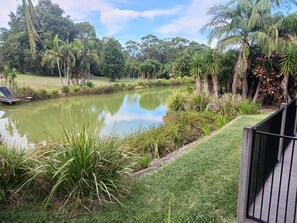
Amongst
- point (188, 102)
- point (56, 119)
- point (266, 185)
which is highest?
point (188, 102)

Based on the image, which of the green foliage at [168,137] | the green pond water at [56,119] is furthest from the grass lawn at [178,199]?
the green pond water at [56,119]

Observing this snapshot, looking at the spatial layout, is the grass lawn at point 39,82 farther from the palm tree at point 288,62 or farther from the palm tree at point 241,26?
the palm tree at point 288,62

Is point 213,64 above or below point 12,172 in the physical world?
above

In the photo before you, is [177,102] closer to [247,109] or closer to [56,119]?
[247,109]

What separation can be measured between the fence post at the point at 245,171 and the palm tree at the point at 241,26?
8.87 m

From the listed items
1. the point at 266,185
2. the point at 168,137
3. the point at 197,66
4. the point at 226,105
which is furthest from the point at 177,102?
the point at 266,185

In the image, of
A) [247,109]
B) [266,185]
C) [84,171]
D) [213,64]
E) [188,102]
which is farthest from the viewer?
[213,64]

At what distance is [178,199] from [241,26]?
30.6 feet

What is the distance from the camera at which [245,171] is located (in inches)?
87.7

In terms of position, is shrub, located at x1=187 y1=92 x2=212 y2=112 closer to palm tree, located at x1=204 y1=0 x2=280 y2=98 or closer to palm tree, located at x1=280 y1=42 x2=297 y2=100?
palm tree, located at x1=204 y1=0 x2=280 y2=98

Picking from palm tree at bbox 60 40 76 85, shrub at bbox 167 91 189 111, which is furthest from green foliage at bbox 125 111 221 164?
palm tree at bbox 60 40 76 85

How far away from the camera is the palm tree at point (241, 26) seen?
10039 mm

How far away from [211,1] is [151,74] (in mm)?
29262

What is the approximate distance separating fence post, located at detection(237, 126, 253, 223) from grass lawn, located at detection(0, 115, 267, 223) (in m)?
0.18
